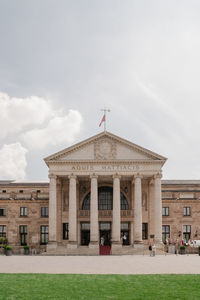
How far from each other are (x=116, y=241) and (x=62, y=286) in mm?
36066

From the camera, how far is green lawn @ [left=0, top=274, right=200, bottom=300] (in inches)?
693

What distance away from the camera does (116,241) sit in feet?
181

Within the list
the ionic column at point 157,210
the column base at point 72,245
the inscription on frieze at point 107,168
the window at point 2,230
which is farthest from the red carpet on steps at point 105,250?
the window at point 2,230

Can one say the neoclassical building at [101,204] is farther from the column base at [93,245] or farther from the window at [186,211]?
the column base at [93,245]

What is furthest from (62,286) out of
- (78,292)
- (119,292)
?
(119,292)

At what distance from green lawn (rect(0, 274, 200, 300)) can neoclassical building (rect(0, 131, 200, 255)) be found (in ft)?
99.9

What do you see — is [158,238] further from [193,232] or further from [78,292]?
[78,292]

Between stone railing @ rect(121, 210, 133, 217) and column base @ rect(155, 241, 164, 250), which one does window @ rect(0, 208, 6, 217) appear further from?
column base @ rect(155, 241, 164, 250)

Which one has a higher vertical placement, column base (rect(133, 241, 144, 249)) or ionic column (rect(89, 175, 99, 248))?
ionic column (rect(89, 175, 99, 248))

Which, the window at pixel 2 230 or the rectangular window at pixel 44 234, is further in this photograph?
the window at pixel 2 230

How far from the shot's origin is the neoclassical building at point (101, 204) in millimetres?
56156

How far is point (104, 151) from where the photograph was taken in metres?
57.8

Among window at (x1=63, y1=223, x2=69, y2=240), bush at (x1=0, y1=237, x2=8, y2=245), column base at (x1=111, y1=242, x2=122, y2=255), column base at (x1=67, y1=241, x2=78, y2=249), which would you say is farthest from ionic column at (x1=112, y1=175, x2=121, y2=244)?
bush at (x1=0, y1=237, x2=8, y2=245)

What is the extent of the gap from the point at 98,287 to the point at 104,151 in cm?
3875
